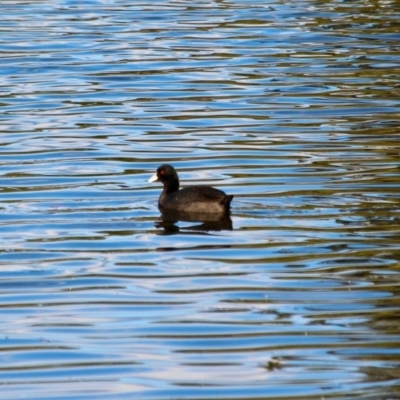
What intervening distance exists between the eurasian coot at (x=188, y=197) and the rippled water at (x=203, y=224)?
21cm

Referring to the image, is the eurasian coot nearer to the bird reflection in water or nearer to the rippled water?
the bird reflection in water

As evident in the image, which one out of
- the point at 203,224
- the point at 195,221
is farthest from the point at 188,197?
the point at 203,224

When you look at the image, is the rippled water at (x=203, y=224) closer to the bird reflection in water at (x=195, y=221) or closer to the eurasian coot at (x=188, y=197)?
the bird reflection in water at (x=195, y=221)

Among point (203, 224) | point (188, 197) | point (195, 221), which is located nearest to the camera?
point (203, 224)

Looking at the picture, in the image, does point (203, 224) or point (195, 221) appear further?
point (195, 221)

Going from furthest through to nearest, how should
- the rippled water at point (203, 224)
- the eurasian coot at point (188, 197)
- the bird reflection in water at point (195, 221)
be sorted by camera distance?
the eurasian coot at point (188, 197)
the bird reflection in water at point (195, 221)
the rippled water at point (203, 224)

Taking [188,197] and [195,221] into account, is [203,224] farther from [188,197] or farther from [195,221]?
[188,197]

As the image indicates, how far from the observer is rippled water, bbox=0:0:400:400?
877 cm

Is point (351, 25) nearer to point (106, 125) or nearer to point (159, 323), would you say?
point (106, 125)

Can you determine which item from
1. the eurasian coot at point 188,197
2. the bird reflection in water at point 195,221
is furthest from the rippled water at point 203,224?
the eurasian coot at point 188,197

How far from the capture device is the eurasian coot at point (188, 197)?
512 inches

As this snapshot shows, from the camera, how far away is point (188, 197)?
13.4 m

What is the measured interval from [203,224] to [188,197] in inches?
17.3

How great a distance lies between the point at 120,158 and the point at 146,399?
8.28 metres
